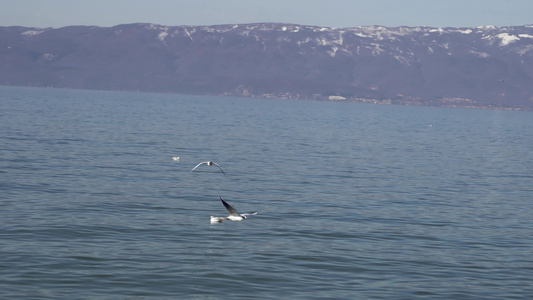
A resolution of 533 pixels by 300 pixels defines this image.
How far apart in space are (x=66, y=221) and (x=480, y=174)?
35023 mm

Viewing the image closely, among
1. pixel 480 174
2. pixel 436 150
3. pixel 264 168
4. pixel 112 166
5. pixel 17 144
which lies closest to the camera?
pixel 112 166

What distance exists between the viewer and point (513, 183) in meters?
50.2

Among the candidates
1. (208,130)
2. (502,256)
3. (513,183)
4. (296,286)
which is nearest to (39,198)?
(296,286)

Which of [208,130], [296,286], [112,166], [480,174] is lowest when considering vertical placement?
[296,286]

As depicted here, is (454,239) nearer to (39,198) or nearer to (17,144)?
(39,198)

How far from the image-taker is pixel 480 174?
182 feet

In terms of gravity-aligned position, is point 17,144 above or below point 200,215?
above

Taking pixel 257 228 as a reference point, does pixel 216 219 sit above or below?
above

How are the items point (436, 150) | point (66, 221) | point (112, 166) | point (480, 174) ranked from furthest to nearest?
1. point (436, 150)
2. point (480, 174)
3. point (112, 166)
4. point (66, 221)

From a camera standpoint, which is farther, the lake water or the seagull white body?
the seagull white body

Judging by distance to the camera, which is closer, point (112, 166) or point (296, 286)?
point (296, 286)

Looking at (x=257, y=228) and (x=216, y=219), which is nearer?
(x=257, y=228)

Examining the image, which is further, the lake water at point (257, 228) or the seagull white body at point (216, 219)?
the seagull white body at point (216, 219)

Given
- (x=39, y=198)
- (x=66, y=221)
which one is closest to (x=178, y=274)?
(x=66, y=221)
